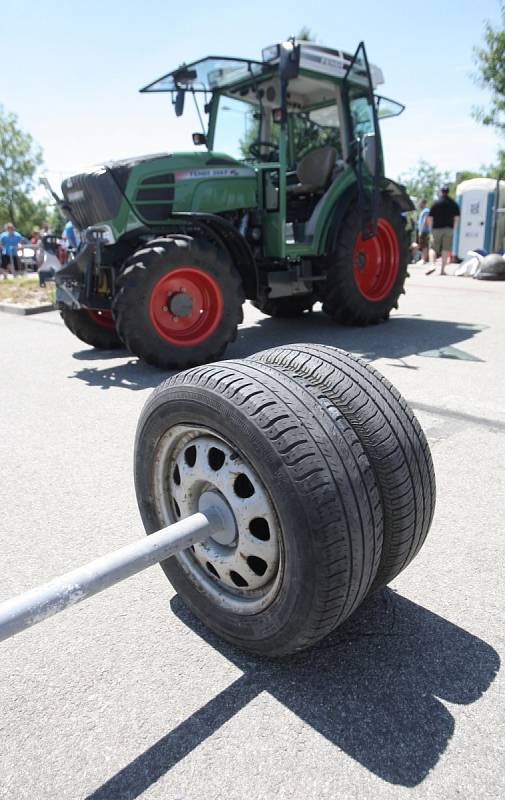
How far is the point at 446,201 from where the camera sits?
45.1 ft

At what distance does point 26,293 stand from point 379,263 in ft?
25.8

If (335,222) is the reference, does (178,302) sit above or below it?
below

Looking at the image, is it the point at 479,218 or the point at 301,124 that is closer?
the point at 301,124

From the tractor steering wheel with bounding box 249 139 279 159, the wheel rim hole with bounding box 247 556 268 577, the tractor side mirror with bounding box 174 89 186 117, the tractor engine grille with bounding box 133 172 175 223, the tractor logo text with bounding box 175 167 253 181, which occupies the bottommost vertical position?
the wheel rim hole with bounding box 247 556 268 577

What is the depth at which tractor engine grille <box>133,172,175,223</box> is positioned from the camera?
6.07 metres

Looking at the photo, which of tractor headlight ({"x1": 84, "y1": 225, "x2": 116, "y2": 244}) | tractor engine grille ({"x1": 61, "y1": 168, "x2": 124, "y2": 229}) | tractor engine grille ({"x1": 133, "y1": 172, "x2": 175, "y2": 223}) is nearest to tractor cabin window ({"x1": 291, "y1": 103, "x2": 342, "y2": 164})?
tractor engine grille ({"x1": 133, "y1": 172, "x2": 175, "y2": 223})

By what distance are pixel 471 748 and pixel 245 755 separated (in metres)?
0.60

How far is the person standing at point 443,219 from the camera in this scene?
44.7 feet

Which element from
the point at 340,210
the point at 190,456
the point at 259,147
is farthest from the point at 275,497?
the point at 259,147

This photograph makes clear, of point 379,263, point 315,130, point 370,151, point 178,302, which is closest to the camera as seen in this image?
point 178,302

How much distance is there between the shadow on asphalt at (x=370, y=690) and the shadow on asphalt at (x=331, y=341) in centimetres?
357

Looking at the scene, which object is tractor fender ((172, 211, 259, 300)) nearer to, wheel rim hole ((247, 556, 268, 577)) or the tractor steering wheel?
the tractor steering wheel

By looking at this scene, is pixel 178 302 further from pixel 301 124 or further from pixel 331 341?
pixel 301 124

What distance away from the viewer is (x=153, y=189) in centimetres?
612
